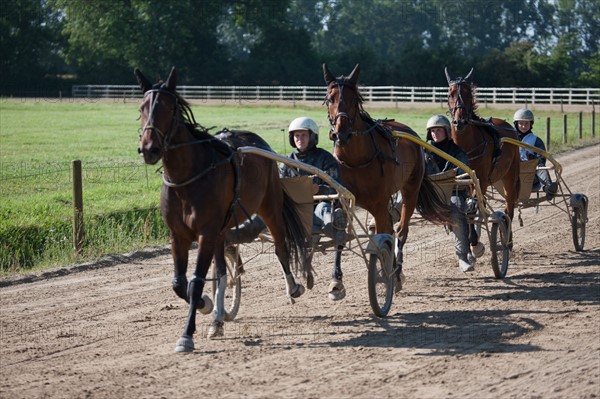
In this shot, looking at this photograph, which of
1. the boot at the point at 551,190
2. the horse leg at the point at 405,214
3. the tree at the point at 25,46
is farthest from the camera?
the tree at the point at 25,46

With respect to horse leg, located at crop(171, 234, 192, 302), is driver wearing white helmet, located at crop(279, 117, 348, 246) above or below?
above

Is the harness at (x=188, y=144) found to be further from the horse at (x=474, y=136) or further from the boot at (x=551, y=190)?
the boot at (x=551, y=190)

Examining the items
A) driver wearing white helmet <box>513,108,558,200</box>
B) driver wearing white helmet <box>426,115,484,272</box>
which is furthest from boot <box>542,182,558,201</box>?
driver wearing white helmet <box>426,115,484,272</box>

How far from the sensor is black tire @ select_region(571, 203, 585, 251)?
10.6 metres

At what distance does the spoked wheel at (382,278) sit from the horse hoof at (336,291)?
29cm

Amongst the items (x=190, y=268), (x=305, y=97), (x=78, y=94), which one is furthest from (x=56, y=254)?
(x=78, y=94)

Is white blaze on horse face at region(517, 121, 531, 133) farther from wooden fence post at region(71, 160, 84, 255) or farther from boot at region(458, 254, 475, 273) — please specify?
wooden fence post at region(71, 160, 84, 255)

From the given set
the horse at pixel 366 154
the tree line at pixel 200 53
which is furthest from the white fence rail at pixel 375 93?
the horse at pixel 366 154

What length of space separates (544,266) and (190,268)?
138 inches

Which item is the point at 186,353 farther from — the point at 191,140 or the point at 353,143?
the point at 353,143

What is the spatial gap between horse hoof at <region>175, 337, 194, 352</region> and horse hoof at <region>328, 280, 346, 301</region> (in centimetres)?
179

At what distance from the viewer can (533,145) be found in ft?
37.6

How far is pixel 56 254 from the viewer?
34.4 feet

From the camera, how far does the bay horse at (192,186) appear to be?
625cm
